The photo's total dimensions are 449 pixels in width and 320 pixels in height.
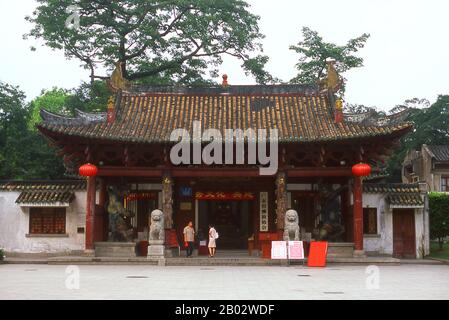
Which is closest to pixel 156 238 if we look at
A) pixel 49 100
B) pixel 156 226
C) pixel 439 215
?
pixel 156 226

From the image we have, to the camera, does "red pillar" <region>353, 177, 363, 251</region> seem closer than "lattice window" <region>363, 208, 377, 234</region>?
Yes

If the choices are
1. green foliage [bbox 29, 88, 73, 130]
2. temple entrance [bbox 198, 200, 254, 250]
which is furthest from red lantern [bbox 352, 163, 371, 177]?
green foliage [bbox 29, 88, 73, 130]

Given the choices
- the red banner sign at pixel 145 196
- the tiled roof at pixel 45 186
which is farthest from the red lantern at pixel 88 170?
the tiled roof at pixel 45 186

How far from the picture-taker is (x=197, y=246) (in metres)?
24.5

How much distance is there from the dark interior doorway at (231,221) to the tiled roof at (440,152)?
73.3ft

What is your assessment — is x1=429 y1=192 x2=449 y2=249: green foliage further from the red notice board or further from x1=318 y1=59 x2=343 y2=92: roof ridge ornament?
the red notice board

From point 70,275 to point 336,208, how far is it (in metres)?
12.2

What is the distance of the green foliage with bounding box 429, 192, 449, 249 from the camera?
27000 mm

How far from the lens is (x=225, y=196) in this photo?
81.8 ft

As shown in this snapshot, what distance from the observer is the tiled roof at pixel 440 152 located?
43.7 metres

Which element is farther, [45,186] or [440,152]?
[440,152]

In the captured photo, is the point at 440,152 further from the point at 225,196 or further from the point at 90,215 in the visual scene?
the point at 90,215

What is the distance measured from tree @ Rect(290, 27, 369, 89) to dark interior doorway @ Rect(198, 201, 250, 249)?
42.7 ft
